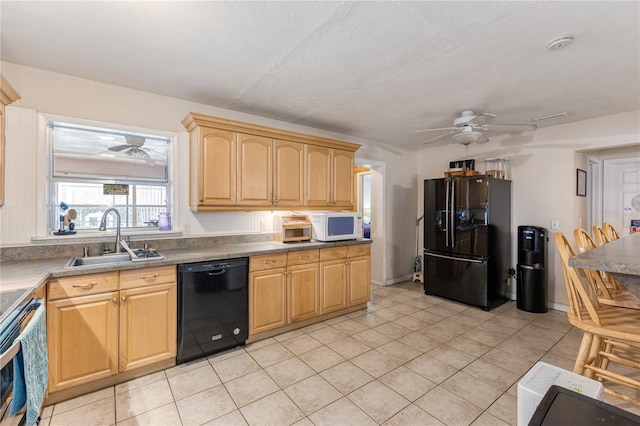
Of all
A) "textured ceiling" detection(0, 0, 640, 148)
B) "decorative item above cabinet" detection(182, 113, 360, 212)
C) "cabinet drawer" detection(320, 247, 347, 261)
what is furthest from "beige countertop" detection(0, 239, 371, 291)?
"textured ceiling" detection(0, 0, 640, 148)

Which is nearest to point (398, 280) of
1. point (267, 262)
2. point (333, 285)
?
point (333, 285)

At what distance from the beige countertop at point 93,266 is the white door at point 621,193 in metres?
4.63

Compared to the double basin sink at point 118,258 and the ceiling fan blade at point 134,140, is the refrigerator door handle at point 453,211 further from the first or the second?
the ceiling fan blade at point 134,140

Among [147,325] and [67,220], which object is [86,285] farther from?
[67,220]

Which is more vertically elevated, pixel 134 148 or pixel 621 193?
pixel 134 148

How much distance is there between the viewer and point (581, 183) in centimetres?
398

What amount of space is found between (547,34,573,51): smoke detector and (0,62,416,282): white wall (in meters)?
2.68

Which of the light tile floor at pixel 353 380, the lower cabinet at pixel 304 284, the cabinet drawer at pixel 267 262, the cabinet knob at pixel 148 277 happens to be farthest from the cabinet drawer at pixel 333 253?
the cabinet knob at pixel 148 277

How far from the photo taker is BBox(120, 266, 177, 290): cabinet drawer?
2221mm

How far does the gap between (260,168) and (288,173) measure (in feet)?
1.19

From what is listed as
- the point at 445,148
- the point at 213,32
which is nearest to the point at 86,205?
the point at 213,32

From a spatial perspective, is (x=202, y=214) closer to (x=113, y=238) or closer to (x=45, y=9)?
(x=113, y=238)

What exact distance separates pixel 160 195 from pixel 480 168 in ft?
14.9

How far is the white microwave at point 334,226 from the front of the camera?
3521 mm
